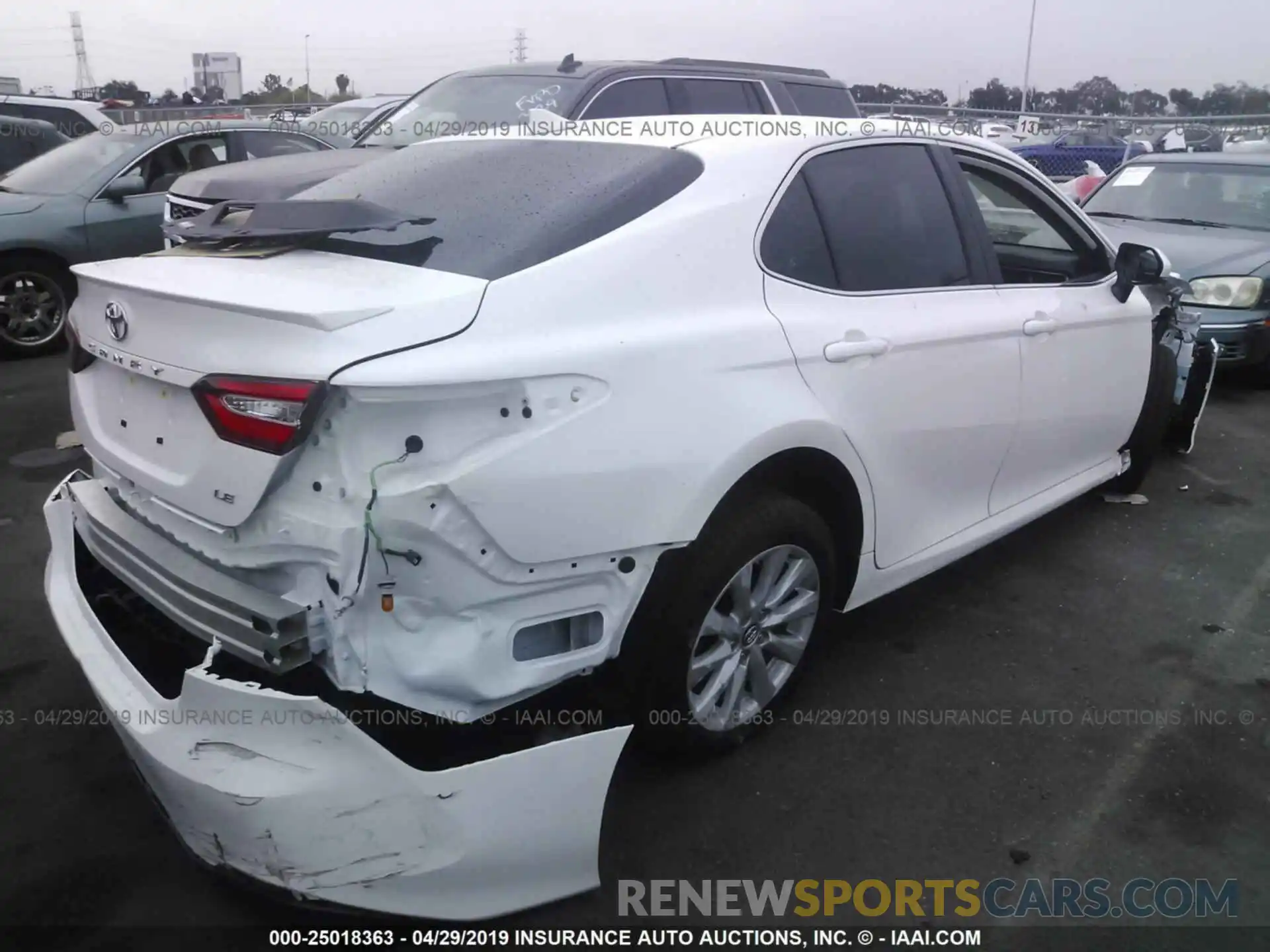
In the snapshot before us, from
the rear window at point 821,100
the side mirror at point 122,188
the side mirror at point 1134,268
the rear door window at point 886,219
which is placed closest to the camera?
the rear door window at point 886,219

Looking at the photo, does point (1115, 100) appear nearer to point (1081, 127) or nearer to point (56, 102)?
point (1081, 127)

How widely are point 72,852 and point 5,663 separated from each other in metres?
1.11

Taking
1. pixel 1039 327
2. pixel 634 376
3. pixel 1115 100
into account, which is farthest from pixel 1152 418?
pixel 1115 100

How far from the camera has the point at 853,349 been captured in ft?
9.37

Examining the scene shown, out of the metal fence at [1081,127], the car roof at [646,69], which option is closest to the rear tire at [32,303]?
the car roof at [646,69]

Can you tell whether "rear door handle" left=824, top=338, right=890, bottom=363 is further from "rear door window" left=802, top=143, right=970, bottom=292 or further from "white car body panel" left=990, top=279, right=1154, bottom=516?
"white car body panel" left=990, top=279, right=1154, bottom=516

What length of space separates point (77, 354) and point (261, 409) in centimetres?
100

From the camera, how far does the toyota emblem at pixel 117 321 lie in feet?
7.93

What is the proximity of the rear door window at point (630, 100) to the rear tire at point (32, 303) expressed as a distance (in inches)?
157

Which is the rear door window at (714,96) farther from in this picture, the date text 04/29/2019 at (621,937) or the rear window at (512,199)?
the date text 04/29/2019 at (621,937)

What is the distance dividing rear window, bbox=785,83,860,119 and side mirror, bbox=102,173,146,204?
498 cm

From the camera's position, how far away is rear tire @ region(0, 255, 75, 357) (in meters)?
7.16

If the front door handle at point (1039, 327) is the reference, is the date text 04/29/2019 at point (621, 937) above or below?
below

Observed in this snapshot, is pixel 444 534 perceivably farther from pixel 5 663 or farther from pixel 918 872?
pixel 5 663
